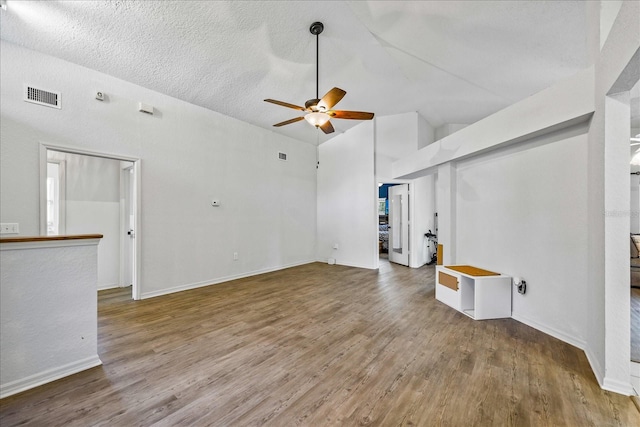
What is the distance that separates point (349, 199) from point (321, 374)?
15.3 ft

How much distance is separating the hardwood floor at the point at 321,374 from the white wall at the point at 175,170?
52.1 inches

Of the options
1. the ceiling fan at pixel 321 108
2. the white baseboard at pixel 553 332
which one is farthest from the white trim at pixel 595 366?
the ceiling fan at pixel 321 108

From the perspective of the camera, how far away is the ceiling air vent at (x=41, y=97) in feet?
9.61

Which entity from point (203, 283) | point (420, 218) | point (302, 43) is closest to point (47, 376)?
point (203, 283)

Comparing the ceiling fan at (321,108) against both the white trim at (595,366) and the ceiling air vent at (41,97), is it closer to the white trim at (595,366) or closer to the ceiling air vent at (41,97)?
the ceiling air vent at (41,97)

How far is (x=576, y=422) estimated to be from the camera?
155 cm

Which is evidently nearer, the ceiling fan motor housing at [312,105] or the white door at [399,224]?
the ceiling fan motor housing at [312,105]

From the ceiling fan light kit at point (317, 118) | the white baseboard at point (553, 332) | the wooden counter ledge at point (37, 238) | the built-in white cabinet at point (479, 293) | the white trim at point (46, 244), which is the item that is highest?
the ceiling fan light kit at point (317, 118)

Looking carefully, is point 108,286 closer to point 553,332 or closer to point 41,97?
point 41,97

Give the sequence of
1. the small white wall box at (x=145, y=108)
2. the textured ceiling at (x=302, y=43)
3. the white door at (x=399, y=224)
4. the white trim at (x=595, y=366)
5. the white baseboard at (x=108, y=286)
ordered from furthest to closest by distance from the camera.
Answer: the white door at (x=399, y=224) → the white baseboard at (x=108, y=286) → the small white wall box at (x=145, y=108) → the textured ceiling at (x=302, y=43) → the white trim at (x=595, y=366)

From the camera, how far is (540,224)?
281 centimetres

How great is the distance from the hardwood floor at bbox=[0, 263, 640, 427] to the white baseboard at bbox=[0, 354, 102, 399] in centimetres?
6

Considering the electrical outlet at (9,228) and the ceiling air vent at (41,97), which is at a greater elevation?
the ceiling air vent at (41,97)

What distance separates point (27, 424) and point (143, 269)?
99.2 inches
